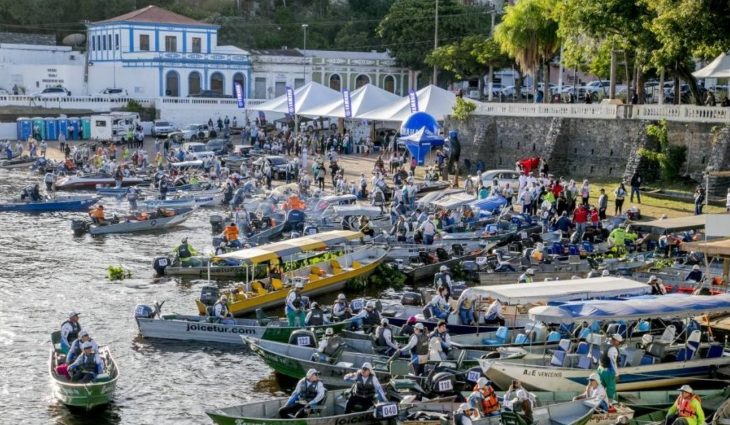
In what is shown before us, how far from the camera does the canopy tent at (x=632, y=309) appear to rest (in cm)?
2370

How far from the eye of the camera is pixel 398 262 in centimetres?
3653

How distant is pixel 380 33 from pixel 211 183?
3480 cm

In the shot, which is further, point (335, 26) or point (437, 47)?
point (335, 26)

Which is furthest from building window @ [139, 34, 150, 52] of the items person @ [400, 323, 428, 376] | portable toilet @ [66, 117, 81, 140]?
person @ [400, 323, 428, 376]

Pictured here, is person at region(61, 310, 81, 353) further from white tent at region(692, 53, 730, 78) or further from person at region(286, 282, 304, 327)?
white tent at region(692, 53, 730, 78)

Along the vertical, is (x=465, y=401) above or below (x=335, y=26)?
below

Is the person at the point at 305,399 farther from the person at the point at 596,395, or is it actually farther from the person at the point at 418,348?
the person at the point at 596,395

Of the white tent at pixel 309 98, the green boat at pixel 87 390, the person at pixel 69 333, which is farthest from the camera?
the white tent at pixel 309 98

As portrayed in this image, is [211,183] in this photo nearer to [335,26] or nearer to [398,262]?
[398,262]

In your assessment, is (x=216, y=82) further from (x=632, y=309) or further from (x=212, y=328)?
(x=632, y=309)

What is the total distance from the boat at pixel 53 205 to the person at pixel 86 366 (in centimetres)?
2857

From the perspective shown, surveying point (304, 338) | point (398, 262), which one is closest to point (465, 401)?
point (304, 338)

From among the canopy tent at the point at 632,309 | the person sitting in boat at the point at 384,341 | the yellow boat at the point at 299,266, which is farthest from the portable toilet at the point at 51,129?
the canopy tent at the point at 632,309

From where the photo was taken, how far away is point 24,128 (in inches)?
2972
